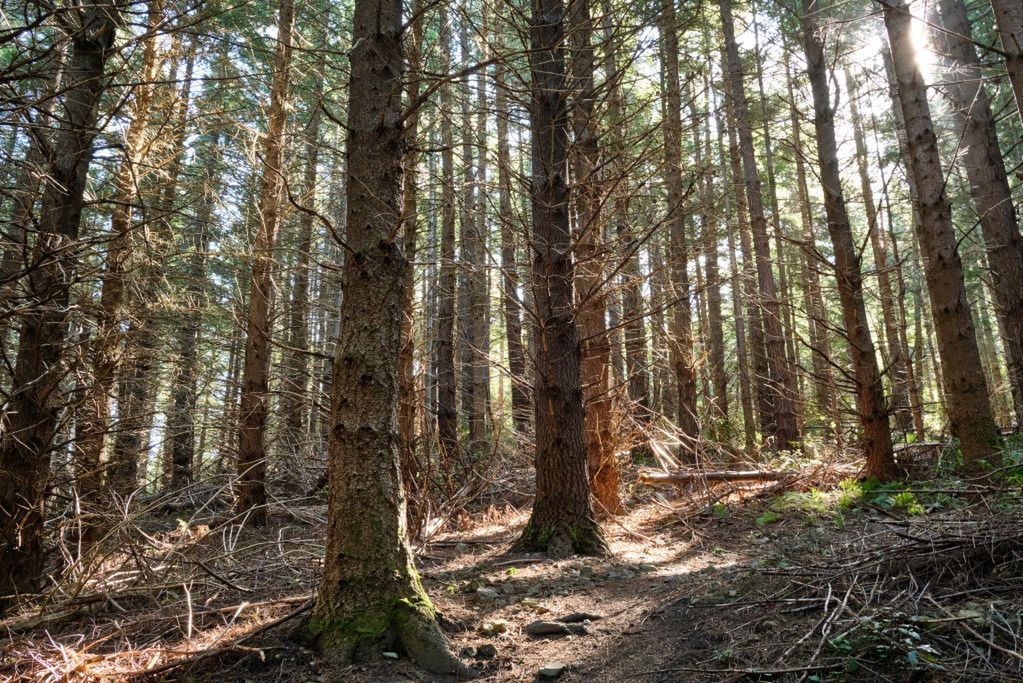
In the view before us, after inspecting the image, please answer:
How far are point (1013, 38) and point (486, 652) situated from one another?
5.00 m

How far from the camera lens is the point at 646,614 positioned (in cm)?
412

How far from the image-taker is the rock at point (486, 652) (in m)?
3.56

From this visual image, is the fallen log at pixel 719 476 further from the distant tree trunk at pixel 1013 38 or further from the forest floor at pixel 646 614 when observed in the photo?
the distant tree trunk at pixel 1013 38

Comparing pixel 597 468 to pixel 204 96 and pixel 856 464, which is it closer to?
pixel 856 464

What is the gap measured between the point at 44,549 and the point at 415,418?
3588 mm

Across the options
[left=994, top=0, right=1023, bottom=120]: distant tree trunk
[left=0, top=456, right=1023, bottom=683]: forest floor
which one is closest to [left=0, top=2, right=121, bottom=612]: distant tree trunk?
[left=0, top=456, right=1023, bottom=683]: forest floor

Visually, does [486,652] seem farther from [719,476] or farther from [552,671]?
[719,476]

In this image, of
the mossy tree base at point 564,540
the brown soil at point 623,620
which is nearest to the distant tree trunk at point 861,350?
the brown soil at point 623,620

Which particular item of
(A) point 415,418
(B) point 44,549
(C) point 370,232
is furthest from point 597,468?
(B) point 44,549

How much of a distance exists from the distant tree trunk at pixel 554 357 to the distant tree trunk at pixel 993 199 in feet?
19.5

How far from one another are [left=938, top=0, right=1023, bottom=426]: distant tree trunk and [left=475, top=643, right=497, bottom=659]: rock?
25.5 ft

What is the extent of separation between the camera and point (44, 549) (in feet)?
16.9

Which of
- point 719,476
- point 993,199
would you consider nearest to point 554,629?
point 719,476

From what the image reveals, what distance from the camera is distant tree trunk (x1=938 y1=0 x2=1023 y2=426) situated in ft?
28.7
